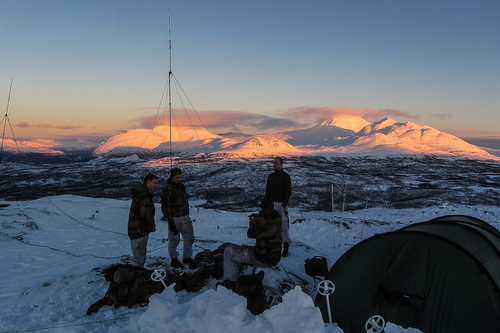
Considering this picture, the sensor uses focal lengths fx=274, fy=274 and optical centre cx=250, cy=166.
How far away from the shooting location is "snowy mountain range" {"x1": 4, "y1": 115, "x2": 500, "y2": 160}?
287ft

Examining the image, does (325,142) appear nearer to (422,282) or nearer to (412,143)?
(412,143)

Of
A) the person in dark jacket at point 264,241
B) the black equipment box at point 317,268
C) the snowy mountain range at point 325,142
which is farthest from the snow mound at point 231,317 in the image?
the snowy mountain range at point 325,142

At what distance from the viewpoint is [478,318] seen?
382 centimetres

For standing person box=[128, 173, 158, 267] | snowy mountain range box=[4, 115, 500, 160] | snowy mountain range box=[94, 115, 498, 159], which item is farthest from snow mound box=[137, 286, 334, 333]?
snowy mountain range box=[94, 115, 498, 159]

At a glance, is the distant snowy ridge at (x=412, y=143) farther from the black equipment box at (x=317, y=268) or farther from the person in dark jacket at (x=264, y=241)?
the person in dark jacket at (x=264, y=241)

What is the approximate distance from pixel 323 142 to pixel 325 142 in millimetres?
1402

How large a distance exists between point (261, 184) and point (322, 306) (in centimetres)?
2971

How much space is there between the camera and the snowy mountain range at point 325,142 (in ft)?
289

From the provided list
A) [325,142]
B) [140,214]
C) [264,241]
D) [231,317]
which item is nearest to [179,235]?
[140,214]

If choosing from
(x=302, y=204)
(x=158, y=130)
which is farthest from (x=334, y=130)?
(x=302, y=204)

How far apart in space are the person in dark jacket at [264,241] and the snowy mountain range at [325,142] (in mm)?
58692

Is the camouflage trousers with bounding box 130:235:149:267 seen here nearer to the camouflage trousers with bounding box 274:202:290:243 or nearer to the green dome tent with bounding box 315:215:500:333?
the camouflage trousers with bounding box 274:202:290:243

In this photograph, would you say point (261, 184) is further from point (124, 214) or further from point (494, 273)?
point (494, 273)

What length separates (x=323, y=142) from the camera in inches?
5231
